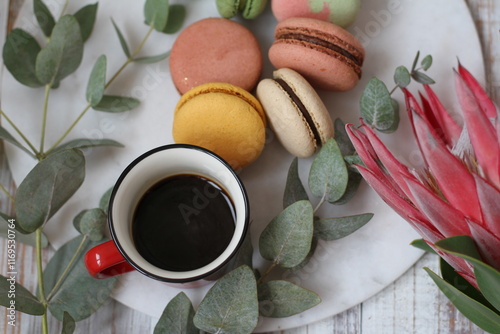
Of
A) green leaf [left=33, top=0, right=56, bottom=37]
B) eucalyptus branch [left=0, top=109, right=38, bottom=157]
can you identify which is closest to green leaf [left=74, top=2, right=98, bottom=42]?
green leaf [left=33, top=0, right=56, bottom=37]

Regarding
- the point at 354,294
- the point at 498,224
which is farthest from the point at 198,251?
the point at 498,224

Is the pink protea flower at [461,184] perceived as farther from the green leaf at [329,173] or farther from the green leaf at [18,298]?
the green leaf at [18,298]

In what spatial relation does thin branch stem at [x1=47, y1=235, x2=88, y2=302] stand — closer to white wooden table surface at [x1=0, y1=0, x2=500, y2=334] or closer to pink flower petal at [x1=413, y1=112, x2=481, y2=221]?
white wooden table surface at [x1=0, y1=0, x2=500, y2=334]

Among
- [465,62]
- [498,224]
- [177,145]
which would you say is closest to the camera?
[498,224]

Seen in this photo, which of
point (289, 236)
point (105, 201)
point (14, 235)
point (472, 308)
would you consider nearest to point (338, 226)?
point (289, 236)

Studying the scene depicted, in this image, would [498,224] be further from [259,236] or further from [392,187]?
[259,236]

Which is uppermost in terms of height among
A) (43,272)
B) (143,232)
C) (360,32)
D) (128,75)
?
(360,32)

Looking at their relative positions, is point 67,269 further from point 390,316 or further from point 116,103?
point 390,316
